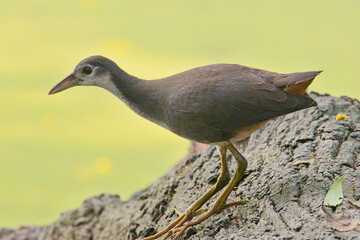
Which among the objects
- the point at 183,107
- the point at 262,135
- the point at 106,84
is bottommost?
the point at 262,135

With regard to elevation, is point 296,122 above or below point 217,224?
above

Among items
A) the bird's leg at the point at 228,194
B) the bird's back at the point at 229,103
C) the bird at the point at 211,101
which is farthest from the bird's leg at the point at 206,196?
the bird's back at the point at 229,103

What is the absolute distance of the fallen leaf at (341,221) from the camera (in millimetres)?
4297

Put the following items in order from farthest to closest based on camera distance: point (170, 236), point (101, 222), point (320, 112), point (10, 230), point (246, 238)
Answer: point (10, 230)
point (101, 222)
point (320, 112)
point (170, 236)
point (246, 238)

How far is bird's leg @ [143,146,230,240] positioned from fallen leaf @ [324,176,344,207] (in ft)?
3.09

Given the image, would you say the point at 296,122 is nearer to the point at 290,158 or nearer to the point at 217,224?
the point at 290,158

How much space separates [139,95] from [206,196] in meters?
0.99

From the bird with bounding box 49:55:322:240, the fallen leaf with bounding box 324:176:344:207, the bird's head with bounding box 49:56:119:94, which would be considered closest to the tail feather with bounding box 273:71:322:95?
the bird with bounding box 49:55:322:240

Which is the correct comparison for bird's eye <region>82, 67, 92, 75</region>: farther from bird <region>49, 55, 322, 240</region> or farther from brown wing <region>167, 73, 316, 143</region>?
brown wing <region>167, 73, 316, 143</region>

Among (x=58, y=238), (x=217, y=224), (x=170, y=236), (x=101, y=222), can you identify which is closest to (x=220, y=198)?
(x=217, y=224)

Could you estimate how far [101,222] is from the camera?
7.07m

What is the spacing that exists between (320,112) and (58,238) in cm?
330

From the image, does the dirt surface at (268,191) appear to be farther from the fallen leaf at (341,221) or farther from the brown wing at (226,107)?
the brown wing at (226,107)

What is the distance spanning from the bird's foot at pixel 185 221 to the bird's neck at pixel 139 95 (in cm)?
79
